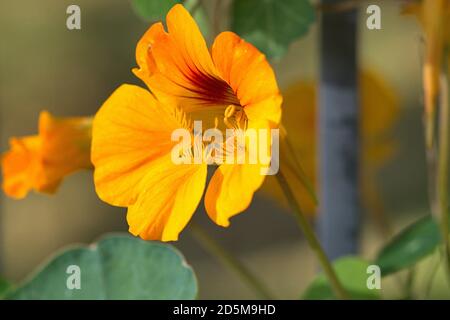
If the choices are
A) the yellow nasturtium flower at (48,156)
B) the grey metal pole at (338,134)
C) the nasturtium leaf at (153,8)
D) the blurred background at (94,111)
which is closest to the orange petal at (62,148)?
the yellow nasturtium flower at (48,156)

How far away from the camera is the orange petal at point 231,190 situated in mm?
426

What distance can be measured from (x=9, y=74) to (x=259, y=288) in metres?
1.79

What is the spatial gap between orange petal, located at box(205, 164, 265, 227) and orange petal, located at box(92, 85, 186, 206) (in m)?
0.06

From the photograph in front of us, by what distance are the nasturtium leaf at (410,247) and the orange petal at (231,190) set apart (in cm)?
22

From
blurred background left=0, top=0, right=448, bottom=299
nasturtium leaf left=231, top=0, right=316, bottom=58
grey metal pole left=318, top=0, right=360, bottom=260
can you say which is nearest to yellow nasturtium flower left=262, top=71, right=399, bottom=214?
grey metal pole left=318, top=0, right=360, bottom=260

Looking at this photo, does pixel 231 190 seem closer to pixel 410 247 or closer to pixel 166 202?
pixel 166 202

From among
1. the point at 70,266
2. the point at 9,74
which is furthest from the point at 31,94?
the point at 70,266

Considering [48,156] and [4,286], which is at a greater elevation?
[48,156]

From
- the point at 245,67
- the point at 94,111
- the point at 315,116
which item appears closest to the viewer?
the point at 245,67

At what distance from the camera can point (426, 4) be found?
1.90 ft

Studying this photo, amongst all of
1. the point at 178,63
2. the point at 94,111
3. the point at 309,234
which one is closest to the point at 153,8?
the point at 178,63

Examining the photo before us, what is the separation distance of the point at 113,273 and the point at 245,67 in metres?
0.26

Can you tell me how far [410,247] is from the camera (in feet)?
2.11

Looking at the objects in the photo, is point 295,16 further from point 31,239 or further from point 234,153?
point 31,239
